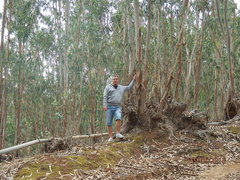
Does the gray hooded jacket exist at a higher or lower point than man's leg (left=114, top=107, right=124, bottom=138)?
higher

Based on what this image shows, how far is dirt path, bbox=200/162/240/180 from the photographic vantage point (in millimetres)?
5505

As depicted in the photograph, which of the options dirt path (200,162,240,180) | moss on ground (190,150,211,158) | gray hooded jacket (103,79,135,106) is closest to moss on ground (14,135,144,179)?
gray hooded jacket (103,79,135,106)

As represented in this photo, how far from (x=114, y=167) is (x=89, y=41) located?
1169 centimetres

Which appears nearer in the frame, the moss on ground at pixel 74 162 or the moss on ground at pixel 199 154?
the moss on ground at pixel 74 162

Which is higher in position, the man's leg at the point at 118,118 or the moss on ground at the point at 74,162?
the man's leg at the point at 118,118

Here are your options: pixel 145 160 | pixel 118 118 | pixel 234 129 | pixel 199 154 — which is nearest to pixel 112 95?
pixel 118 118

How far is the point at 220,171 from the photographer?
589 centimetres

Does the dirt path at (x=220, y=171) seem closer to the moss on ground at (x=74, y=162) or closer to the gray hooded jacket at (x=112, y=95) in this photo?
the moss on ground at (x=74, y=162)

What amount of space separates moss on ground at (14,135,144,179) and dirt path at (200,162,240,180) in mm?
1517

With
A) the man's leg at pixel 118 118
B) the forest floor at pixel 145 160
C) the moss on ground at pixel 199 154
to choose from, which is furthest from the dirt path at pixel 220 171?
the man's leg at pixel 118 118

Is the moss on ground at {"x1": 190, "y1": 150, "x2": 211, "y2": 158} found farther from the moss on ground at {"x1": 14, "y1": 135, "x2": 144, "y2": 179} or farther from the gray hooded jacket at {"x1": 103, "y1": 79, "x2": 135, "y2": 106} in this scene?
the gray hooded jacket at {"x1": 103, "y1": 79, "x2": 135, "y2": 106}

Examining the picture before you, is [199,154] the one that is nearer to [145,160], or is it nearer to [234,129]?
[145,160]

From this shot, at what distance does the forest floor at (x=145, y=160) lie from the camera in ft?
16.4

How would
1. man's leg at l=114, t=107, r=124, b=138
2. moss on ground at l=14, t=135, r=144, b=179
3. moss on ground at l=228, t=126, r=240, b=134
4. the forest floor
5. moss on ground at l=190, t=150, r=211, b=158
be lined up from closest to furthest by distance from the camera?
moss on ground at l=14, t=135, r=144, b=179 → the forest floor → moss on ground at l=190, t=150, r=211, b=158 → man's leg at l=114, t=107, r=124, b=138 → moss on ground at l=228, t=126, r=240, b=134
